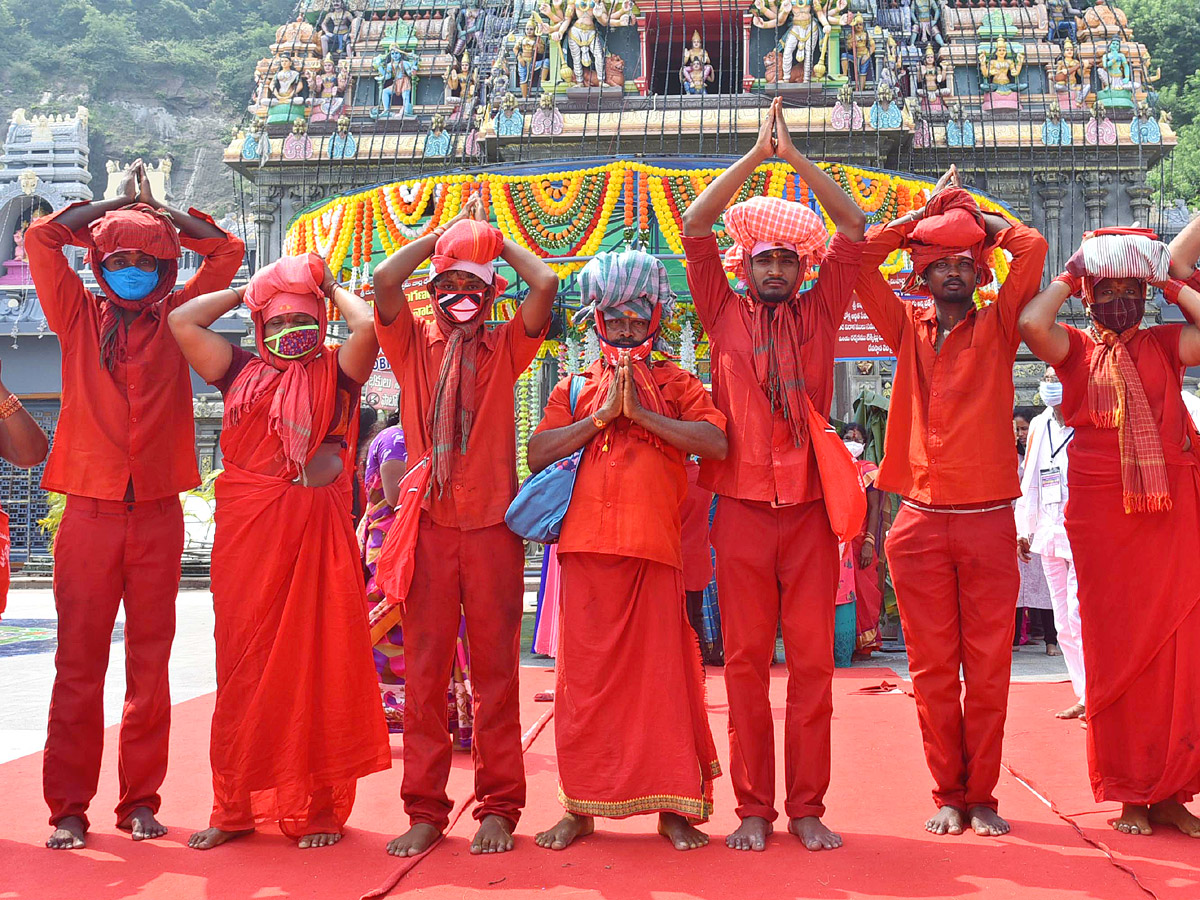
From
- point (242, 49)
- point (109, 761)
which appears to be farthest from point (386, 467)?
point (242, 49)

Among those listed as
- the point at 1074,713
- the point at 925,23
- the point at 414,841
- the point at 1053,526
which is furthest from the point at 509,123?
the point at 414,841

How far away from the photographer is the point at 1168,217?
70.6 feet

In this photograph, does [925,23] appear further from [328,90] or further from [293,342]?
[293,342]

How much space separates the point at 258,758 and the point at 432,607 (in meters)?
0.72

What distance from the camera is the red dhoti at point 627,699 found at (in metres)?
3.65

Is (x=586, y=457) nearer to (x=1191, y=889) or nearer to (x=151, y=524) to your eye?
(x=151, y=524)

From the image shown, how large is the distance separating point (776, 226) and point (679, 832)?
1.93 m

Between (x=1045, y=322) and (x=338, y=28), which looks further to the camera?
(x=338, y=28)

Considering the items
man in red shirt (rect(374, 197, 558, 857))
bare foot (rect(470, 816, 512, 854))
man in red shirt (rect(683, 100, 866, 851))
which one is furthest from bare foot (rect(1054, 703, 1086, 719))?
bare foot (rect(470, 816, 512, 854))

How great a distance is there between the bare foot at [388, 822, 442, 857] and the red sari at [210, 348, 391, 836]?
277 mm

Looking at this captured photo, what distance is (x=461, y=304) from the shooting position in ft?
12.9

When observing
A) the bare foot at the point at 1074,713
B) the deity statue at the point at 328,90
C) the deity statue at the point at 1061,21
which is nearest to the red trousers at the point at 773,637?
the bare foot at the point at 1074,713

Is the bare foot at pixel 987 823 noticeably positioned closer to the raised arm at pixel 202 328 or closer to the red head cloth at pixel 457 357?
the red head cloth at pixel 457 357

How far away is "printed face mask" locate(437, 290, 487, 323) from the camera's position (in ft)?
12.9
